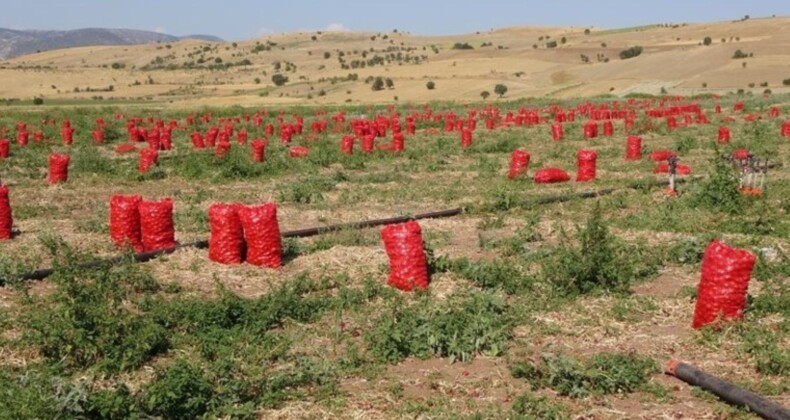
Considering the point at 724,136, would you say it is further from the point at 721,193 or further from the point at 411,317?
the point at 411,317

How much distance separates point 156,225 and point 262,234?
5.44 feet

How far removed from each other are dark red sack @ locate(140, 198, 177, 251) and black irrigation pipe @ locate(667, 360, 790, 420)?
6.56 meters

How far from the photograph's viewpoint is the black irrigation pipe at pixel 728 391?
18.7 feet

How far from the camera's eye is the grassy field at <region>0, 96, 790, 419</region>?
6.17 m

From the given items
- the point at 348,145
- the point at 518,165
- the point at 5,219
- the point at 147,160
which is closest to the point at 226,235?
the point at 5,219

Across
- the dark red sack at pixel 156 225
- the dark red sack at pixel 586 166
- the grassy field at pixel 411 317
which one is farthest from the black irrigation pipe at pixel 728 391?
the dark red sack at pixel 586 166

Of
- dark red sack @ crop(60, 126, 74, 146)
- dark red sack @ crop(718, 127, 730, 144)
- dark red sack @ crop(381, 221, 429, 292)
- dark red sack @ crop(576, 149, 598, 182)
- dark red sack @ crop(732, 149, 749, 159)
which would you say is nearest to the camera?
dark red sack @ crop(381, 221, 429, 292)

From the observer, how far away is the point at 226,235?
9961 millimetres

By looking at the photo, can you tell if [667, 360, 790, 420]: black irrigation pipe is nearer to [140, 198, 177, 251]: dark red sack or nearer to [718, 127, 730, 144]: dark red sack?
[140, 198, 177, 251]: dark red sack

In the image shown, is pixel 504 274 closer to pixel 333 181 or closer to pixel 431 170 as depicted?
pixel 333 181

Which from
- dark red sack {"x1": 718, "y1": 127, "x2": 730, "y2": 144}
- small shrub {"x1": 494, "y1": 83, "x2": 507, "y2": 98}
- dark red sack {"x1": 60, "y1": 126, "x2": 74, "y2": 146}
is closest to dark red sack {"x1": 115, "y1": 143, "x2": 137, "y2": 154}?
dark red sack {"x1": 60, "y1": 126, "x2": 74, "y2": 146}

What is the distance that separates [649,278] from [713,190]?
13.9ft

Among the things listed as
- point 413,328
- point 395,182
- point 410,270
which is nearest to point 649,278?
point 410,270

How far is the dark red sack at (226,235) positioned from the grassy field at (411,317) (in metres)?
0.19
